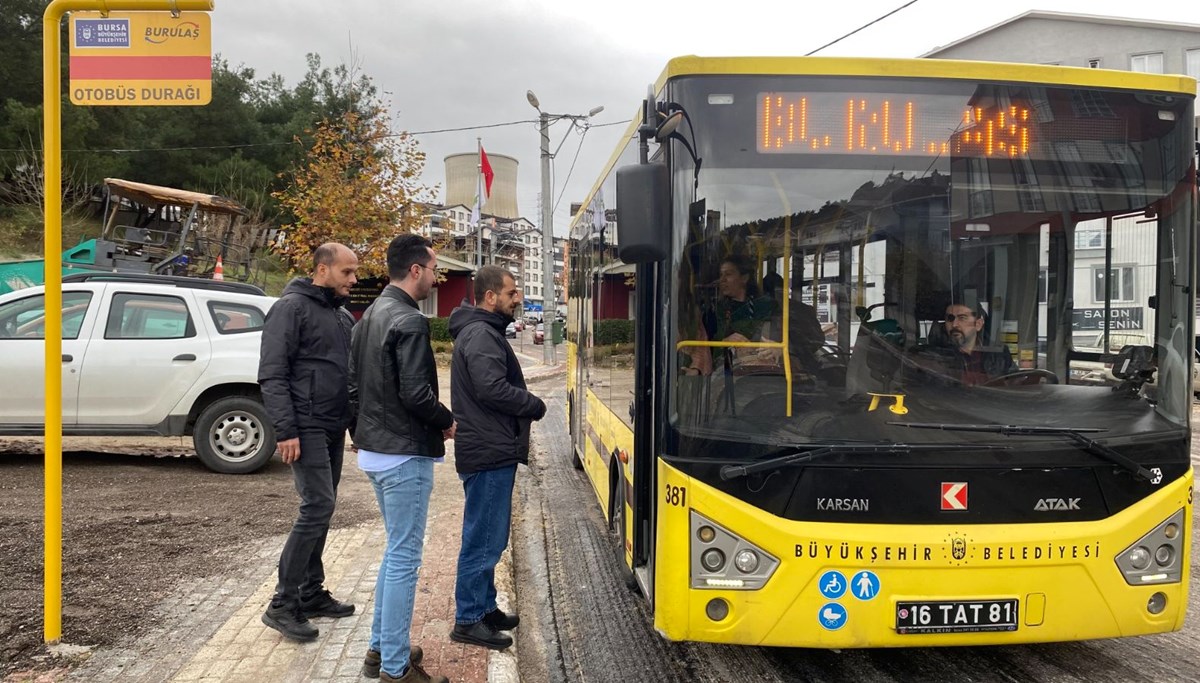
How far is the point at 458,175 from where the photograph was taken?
55531mm

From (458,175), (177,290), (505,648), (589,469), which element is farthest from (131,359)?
(458,175)

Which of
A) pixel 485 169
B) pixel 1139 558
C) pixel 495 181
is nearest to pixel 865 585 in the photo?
pixel 1139 558

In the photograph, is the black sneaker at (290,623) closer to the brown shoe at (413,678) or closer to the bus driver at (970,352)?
the brown shoe at (413,678)

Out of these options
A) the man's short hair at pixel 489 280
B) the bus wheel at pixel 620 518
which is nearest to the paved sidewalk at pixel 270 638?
→ the bus wheel at pixel 620 518

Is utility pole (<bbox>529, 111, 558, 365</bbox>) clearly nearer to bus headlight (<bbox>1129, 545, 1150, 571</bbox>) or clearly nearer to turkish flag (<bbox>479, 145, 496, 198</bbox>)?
turkish flag (<bbox>479, 145, 496, 198</bbox>)

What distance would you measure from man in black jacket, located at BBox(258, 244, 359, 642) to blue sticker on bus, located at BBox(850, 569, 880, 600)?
8.09 feet

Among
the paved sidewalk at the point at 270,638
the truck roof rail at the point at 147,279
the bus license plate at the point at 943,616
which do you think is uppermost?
the truck roof rail at the point at 147,279

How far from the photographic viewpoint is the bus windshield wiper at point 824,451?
3262mm

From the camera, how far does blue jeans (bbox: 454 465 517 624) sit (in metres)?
3.94

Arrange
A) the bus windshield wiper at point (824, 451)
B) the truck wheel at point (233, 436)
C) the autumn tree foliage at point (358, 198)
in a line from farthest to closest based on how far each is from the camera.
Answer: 1. the autumn tree foliage at point (358, 198)
2. the truck wheel at point (233, 436)
3. the bus windshield wiper at point (824, 451)

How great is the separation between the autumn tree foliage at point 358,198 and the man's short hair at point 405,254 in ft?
47.3

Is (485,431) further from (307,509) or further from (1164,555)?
(1164,555)

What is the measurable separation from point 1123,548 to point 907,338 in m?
1.22

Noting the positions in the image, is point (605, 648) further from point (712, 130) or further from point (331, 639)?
point (712, 130)
